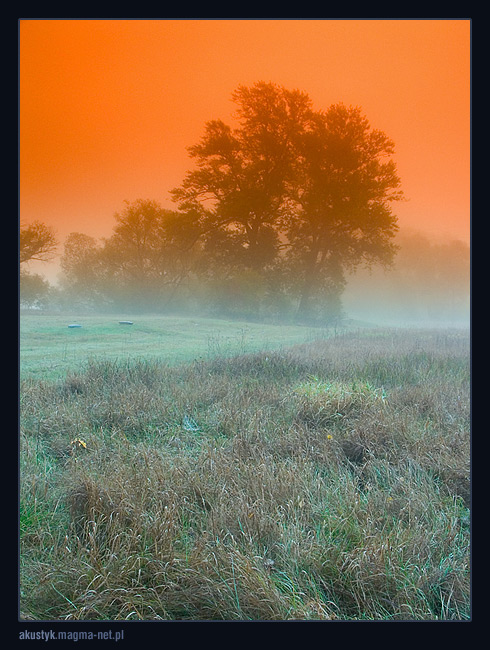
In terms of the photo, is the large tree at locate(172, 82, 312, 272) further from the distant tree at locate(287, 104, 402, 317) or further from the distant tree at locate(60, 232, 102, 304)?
the distant tree at locate(60, 232, 102, 304)

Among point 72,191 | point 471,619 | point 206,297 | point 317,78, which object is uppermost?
point 317,78

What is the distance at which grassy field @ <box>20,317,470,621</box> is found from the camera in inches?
67.4

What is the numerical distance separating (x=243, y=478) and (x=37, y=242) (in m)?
2.43

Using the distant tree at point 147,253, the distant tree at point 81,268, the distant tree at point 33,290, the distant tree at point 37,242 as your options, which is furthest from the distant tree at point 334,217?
the distant tree at point 33,290

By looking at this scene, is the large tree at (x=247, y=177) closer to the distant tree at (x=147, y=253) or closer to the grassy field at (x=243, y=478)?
the distant tree at (x=147, y=253)

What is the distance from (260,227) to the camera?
3.71 m

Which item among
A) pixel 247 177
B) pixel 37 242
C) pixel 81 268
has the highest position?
pixel 247 177

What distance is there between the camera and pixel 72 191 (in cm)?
316

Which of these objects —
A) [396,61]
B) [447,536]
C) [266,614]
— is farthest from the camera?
[396,61]

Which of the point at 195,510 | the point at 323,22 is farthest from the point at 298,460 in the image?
the point at 323,22

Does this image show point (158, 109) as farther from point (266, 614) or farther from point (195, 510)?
point (266, 614)

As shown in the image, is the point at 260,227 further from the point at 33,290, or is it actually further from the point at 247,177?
the point at 33,290

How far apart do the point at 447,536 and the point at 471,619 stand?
0.35 meters

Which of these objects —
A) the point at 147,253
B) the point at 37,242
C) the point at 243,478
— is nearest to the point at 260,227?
the point at 147,253
